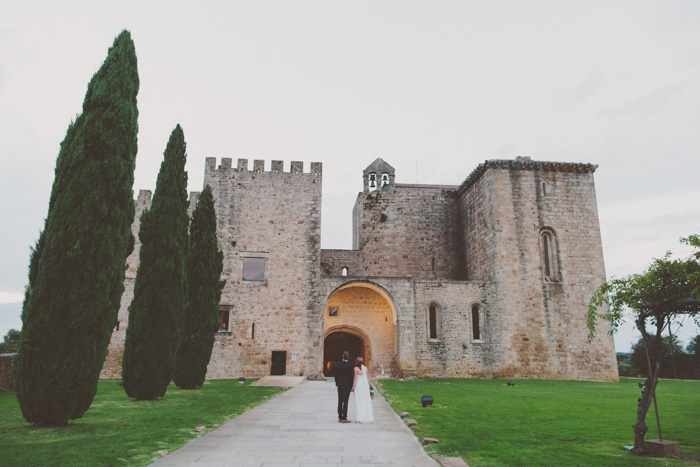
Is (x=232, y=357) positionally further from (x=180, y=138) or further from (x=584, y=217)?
(x=584, y=217)

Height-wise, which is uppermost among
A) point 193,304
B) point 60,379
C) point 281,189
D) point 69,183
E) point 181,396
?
point 281,189

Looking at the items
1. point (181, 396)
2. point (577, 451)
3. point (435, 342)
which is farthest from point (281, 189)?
point (577, 451)

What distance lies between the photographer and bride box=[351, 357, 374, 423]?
8250 millimetres

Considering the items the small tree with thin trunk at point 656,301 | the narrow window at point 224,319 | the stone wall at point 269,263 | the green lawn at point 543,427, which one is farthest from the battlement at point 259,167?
the small tree with thin trunk at point 656,301

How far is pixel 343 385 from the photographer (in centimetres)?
850

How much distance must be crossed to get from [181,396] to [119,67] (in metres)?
8.50

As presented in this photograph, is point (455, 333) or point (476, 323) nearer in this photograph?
point (455, 333)

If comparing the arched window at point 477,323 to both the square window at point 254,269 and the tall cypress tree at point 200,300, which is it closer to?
the square window at point 254,269

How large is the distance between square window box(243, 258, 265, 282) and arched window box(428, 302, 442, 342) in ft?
27.0

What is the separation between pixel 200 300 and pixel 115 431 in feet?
28.3

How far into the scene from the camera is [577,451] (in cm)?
602

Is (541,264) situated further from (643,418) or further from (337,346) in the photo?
(643,418)

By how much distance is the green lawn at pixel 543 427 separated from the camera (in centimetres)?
567

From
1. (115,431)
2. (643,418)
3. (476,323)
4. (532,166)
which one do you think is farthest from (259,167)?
(643,418)
